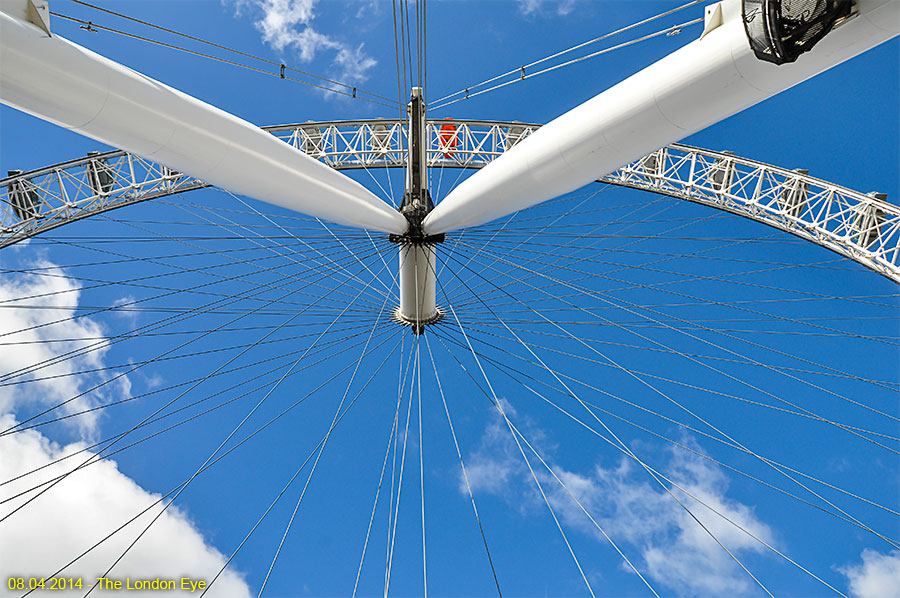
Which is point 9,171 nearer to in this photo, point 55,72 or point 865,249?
point 55,72

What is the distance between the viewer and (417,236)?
10398mm

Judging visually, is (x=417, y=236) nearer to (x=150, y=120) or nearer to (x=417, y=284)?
(x=417, y=284)

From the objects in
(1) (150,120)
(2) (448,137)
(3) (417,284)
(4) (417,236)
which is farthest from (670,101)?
(2) (448,137)

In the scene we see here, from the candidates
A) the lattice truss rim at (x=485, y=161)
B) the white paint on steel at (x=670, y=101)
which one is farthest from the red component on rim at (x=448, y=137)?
the white paint on steel at (x=670, y=101)

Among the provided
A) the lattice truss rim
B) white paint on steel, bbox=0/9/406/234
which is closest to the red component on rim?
the lattice truss rim

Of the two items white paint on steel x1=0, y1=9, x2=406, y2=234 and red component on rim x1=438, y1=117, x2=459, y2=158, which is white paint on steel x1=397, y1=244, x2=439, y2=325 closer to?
white paint on steel x1=0, y1=9, x2=406, y2=234

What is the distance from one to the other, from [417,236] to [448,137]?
641cm

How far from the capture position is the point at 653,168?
15.6m

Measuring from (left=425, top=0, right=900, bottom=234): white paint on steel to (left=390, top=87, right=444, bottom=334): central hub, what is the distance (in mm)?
3805

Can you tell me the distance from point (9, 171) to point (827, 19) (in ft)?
55.3

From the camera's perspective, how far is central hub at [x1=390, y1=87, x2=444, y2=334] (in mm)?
10484

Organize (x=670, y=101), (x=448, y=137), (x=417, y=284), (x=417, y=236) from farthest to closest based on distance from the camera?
(x=448, y=137)
(x=417, y=284)
(x=417, y=236)
(x=670, y=101)

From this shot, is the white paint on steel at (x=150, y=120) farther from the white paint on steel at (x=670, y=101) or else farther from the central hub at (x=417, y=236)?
the central hub at (x=417, y=236)

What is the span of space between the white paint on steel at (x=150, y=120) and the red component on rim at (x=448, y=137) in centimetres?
917
